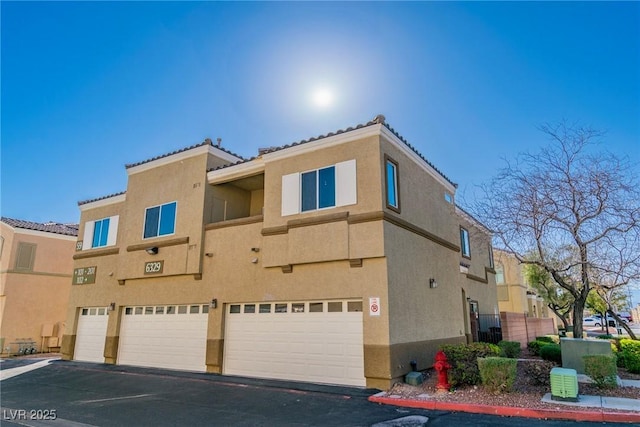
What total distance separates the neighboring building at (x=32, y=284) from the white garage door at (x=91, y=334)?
20.5ft

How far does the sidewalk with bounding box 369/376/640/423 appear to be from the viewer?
7477 mm

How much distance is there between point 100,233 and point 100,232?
48mm

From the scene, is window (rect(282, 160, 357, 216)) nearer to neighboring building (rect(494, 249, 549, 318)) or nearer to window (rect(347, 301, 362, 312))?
window (rect(347, 301, 362, 312))

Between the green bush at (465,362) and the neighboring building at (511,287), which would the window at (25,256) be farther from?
the neighboring building at (511,287)

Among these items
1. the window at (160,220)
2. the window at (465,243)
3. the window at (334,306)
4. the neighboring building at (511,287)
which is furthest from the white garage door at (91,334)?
the neighboring building at (511,287)

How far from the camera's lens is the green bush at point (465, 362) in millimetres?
10078

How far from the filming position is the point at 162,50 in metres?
13.8

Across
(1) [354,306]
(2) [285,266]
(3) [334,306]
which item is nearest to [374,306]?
(1) [354,306]

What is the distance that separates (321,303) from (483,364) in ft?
15.6

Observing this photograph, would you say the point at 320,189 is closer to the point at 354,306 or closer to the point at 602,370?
the point at 354,306

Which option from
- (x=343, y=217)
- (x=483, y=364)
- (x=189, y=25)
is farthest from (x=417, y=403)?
(x=189, y=25)

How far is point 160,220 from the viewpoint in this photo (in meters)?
16.8

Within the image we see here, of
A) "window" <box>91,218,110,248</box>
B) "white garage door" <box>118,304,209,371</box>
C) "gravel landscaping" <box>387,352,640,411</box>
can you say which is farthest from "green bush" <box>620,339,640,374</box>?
"window" <box>91,218,110,248</box>

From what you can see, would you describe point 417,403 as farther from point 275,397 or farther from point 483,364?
point 275,397
